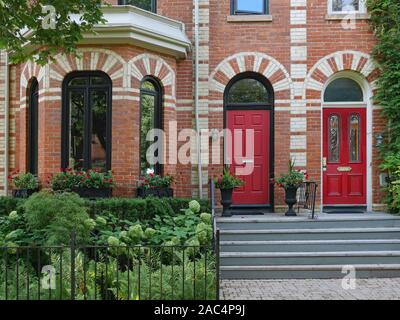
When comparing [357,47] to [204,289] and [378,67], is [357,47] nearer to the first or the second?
[378,67]

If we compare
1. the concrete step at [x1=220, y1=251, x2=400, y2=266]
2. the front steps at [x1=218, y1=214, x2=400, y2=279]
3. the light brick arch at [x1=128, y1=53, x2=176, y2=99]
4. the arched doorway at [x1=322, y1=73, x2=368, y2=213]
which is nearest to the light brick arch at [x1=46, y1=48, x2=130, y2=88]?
the light brick arch at [x1=128, y1=53, x2=176, y2=99]

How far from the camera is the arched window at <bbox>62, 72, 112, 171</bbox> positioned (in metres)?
9.47

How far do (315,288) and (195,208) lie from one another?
2577 mm

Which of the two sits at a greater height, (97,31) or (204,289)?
(97,31)

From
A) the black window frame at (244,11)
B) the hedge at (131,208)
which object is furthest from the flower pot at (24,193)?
the black window frame at (244,11)

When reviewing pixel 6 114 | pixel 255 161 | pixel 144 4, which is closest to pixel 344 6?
pixel 255 161

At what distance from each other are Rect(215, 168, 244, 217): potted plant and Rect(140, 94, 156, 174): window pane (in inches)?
61.9

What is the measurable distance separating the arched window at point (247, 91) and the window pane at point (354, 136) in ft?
6.36

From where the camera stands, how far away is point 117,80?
9.28m

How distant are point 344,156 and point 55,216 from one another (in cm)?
634

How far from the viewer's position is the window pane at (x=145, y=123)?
968 centimetres

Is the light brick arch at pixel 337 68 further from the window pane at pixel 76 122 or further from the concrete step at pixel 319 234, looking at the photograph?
the window pane at pixel 76 122

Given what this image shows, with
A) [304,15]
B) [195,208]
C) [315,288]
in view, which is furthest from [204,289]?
[304,15]

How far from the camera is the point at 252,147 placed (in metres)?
10.4
